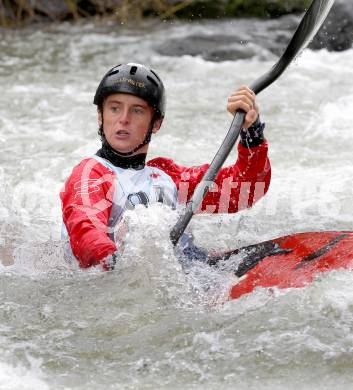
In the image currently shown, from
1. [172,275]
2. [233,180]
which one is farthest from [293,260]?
[233,180]

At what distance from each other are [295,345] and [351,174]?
2.85 m

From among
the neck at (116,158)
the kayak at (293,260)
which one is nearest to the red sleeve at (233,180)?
the neck at (116,158)

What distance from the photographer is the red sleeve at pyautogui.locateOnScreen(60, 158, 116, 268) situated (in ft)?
11.3

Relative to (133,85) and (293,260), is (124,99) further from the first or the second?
(293,260)

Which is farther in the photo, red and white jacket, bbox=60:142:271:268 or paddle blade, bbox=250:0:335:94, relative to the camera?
paddle blade, bbox=250:0:335:94

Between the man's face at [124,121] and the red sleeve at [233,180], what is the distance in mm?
289

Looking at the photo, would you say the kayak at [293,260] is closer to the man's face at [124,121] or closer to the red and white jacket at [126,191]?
the red and white jacket at [126,191]

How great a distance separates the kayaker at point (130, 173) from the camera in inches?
140

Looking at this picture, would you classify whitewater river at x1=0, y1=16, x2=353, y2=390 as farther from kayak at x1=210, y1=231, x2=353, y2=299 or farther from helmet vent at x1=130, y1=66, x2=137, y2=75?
helmet vent at x1=130, y1=66, x2=137, y2=75

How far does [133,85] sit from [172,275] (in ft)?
2.88

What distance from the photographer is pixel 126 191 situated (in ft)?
12.4

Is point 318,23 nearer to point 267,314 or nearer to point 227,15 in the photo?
point 267,314

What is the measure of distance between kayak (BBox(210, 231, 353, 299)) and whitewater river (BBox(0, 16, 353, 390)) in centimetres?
5

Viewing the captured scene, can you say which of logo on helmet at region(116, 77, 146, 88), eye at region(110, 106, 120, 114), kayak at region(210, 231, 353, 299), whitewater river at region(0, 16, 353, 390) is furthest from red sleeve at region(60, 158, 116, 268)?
kayak at region(210, 231, 353, 299)
